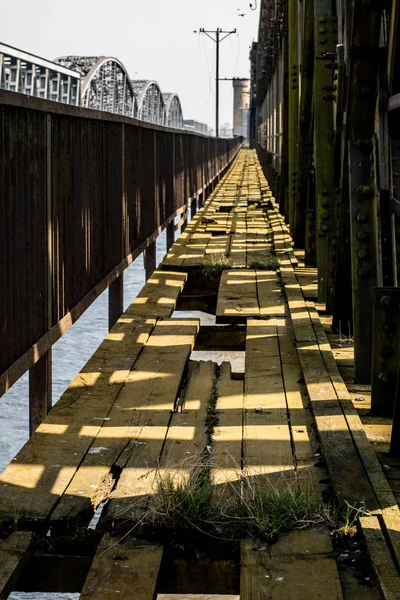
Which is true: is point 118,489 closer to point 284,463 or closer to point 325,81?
point 284,463

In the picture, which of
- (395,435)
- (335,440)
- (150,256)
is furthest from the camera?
(150,256)

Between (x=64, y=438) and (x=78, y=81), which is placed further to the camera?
(x=78, y=81)

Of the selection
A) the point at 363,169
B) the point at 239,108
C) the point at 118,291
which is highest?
the point at 239,108

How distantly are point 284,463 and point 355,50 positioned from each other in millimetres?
2438

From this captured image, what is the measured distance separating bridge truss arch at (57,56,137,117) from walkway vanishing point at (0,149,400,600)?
163ft

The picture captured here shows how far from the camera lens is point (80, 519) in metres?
3.40

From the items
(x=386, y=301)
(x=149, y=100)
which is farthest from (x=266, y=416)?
(x=149, y=100)

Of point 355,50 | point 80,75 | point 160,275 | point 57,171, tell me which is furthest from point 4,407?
point 80,75

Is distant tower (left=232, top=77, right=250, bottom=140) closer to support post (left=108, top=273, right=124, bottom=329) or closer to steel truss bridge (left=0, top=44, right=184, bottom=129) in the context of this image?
steel truss bridge (left=0, top=44, right=184, bottom=129)

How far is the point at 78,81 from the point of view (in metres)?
54.2

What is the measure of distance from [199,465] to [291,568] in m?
0.78

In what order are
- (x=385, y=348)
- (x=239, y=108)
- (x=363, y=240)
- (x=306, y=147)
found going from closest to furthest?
(x=385, y=348) → (x=363, y=240) → (x=306, y=147) → (x=239, y=108)

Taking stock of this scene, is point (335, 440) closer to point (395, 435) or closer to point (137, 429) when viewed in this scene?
point (395, 435)

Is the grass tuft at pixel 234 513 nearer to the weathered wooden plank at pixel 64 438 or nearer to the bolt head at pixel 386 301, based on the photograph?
the weathered wooden plank at pixel 64 438
